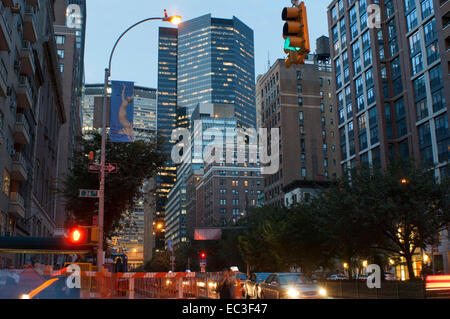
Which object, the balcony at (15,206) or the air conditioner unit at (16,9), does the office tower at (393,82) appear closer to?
the balcony at (15,206)

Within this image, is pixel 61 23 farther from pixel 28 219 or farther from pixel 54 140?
pixel 28 219

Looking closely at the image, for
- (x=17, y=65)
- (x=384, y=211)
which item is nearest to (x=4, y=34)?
(x=17, y=65)

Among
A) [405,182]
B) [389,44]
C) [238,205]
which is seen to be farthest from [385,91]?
[238,205]

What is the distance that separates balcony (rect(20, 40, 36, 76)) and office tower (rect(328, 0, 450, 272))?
3947 cm

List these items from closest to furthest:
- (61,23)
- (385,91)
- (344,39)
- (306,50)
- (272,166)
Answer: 1. (306,50)
2. (385,91)
3. (344,39)
4. (61,23)
5. (272,166)

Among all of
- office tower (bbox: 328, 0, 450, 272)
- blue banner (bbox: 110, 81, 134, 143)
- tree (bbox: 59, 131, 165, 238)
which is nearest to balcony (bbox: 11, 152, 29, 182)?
tree (bbox: 59, 131, 165, 238)

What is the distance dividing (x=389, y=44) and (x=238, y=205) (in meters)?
95.0

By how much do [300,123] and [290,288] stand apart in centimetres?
9791

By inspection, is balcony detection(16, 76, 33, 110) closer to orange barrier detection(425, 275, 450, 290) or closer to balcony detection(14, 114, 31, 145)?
balcony detection(14, 114, 31, 145)

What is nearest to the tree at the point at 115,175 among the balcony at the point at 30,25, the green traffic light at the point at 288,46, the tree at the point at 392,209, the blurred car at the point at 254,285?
the balcony at the point at 30,25

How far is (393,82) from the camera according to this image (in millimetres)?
73875

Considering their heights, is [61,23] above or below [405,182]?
above
